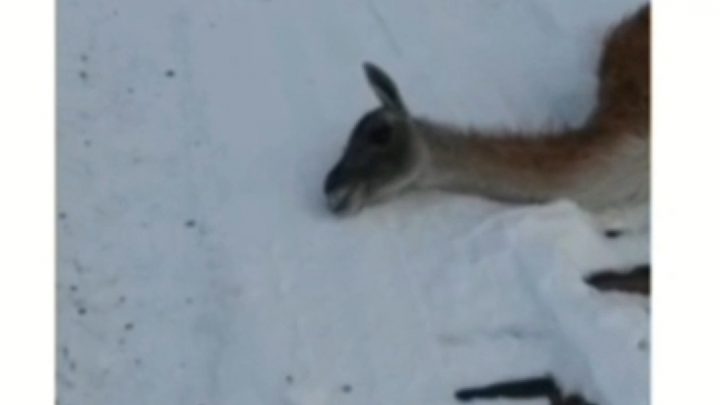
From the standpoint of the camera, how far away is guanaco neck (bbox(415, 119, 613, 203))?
10.5 ft

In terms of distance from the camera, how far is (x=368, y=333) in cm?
292

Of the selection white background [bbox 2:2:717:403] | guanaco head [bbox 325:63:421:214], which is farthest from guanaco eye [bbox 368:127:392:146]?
white background [bbox 2:2:717:403]

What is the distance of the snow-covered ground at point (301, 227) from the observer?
2846 millimetres

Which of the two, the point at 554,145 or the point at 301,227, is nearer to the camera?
the point at 301,227

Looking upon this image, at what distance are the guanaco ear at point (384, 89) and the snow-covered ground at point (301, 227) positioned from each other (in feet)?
0.48

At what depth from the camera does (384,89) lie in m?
3.23

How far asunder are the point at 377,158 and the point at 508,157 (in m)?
0.23
